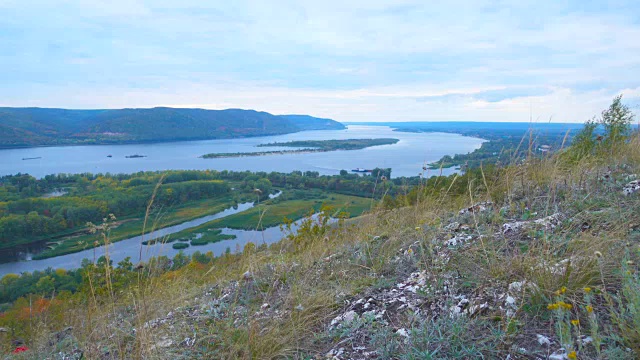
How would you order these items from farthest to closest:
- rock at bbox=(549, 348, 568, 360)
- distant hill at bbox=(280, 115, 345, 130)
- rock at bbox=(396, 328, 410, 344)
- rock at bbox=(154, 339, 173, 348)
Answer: distant hill at bbox=(280, 115, 345, 130) < rock at bbox=(154, 339, 173, 348) < rock at bbox=(396, 328, 410, 344) < rock at bbox=(549, 348, 568, 360)

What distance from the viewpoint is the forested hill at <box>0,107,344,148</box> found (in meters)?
92.2

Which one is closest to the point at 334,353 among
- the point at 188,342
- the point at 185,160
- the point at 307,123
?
the point at 188,342

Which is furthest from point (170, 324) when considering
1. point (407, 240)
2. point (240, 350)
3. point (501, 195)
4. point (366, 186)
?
point (366, 186)

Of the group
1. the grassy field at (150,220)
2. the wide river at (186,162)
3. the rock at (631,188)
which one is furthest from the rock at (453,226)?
the grassy field at (150,220)

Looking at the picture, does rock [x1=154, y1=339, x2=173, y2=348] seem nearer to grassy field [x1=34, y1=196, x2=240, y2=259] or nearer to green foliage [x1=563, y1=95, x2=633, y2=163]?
green foliage [x1=563, y1=95, x2=633, y2=163]

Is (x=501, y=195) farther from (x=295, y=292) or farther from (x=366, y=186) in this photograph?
(x=366, y=186)

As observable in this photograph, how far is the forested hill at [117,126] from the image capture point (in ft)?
303


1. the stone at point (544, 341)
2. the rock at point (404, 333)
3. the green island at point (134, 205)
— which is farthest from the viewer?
the green island at point (134, 205)

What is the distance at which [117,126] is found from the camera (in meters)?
104

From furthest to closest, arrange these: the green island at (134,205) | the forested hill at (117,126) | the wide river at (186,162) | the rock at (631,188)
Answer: the forested hill at (117,126)
the green island at (134,205)
the wide river at (186,162)
the rock at (631,188)

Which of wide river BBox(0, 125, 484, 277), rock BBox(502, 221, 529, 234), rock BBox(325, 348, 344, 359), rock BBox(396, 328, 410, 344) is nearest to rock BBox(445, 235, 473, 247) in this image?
rock BBox(502, 221, 529, 234)

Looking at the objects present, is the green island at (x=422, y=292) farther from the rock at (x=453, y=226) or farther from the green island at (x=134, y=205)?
the green island at (x=134, y=205)

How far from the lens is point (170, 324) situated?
3.08 metres

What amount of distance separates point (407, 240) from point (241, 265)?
220 centimetres
